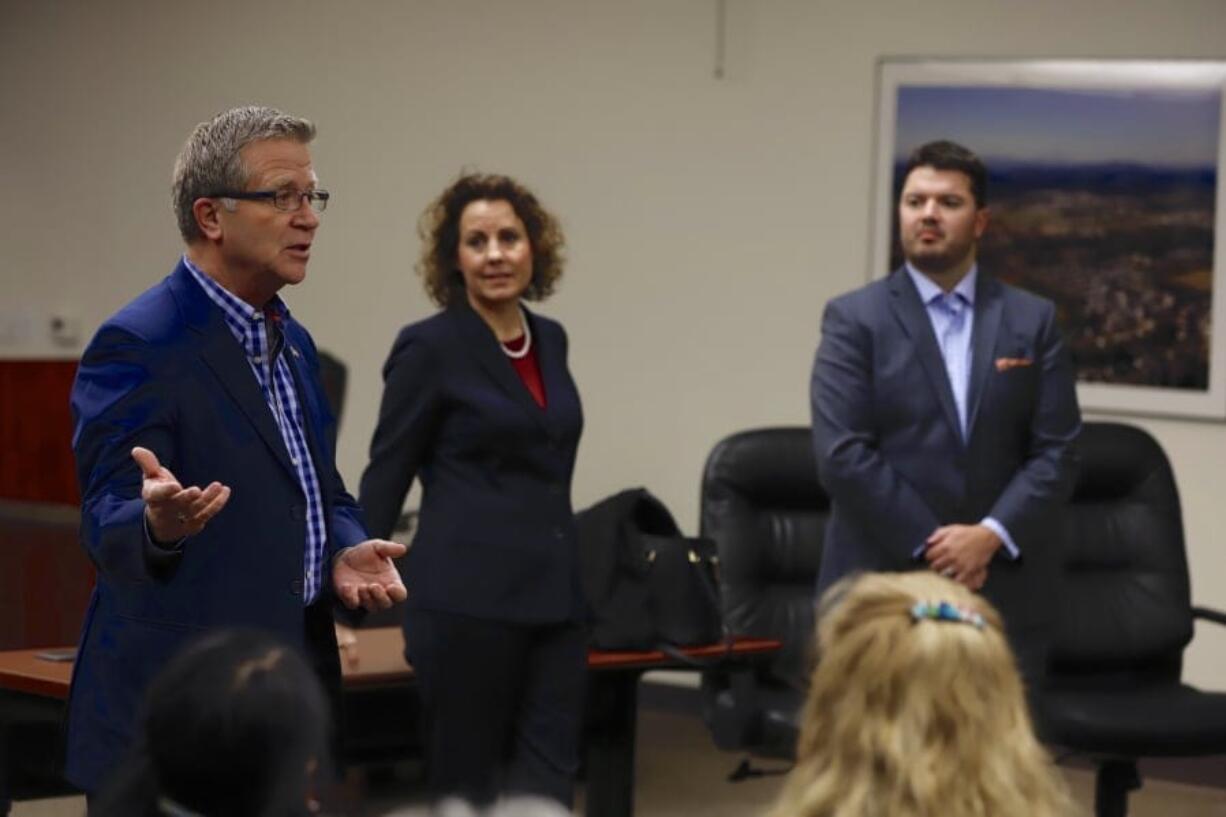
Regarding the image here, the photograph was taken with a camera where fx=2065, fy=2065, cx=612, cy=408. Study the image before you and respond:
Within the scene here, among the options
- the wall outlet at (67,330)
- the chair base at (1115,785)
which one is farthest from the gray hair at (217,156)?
the wall outlet at (67,330)

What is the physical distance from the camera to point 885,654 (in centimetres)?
205

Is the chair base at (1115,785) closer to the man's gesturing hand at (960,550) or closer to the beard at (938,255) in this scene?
the man's gesturing hand at (960,550)

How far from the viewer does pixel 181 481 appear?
8.48 feet

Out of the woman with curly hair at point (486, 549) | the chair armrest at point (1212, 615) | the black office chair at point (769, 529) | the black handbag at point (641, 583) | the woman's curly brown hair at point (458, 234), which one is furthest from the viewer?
the black office chair at point (769, 529)

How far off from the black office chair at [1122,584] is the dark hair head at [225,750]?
344 centimetres

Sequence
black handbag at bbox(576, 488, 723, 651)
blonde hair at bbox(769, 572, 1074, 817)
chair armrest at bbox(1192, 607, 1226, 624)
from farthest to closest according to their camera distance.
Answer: chair armrest at bbox(1192, 607, 1226, 624) → black handbag at bbox(576, 488, 723, 651) → blonde hair at bbox(769, 572, 1074, 817)

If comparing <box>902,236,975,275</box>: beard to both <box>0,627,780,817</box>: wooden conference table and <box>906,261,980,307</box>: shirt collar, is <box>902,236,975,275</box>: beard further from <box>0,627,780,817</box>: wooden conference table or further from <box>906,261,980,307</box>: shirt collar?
<box>0,627,780,817</box>: wooden conference table

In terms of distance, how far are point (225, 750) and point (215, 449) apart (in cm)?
112

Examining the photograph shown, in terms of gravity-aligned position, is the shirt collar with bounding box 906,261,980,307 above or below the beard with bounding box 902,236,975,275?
below

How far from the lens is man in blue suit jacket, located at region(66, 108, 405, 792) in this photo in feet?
8.31

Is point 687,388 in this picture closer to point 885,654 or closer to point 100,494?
point 100,494

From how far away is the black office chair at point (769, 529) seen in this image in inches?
195

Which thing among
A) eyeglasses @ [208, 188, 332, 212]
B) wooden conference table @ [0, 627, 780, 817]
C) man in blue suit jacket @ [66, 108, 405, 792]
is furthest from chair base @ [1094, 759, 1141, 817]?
eyeglasses @ [208, 188, 332, 212]

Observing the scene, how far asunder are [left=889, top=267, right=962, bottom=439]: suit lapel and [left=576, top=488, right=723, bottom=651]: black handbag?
0.68 meters
